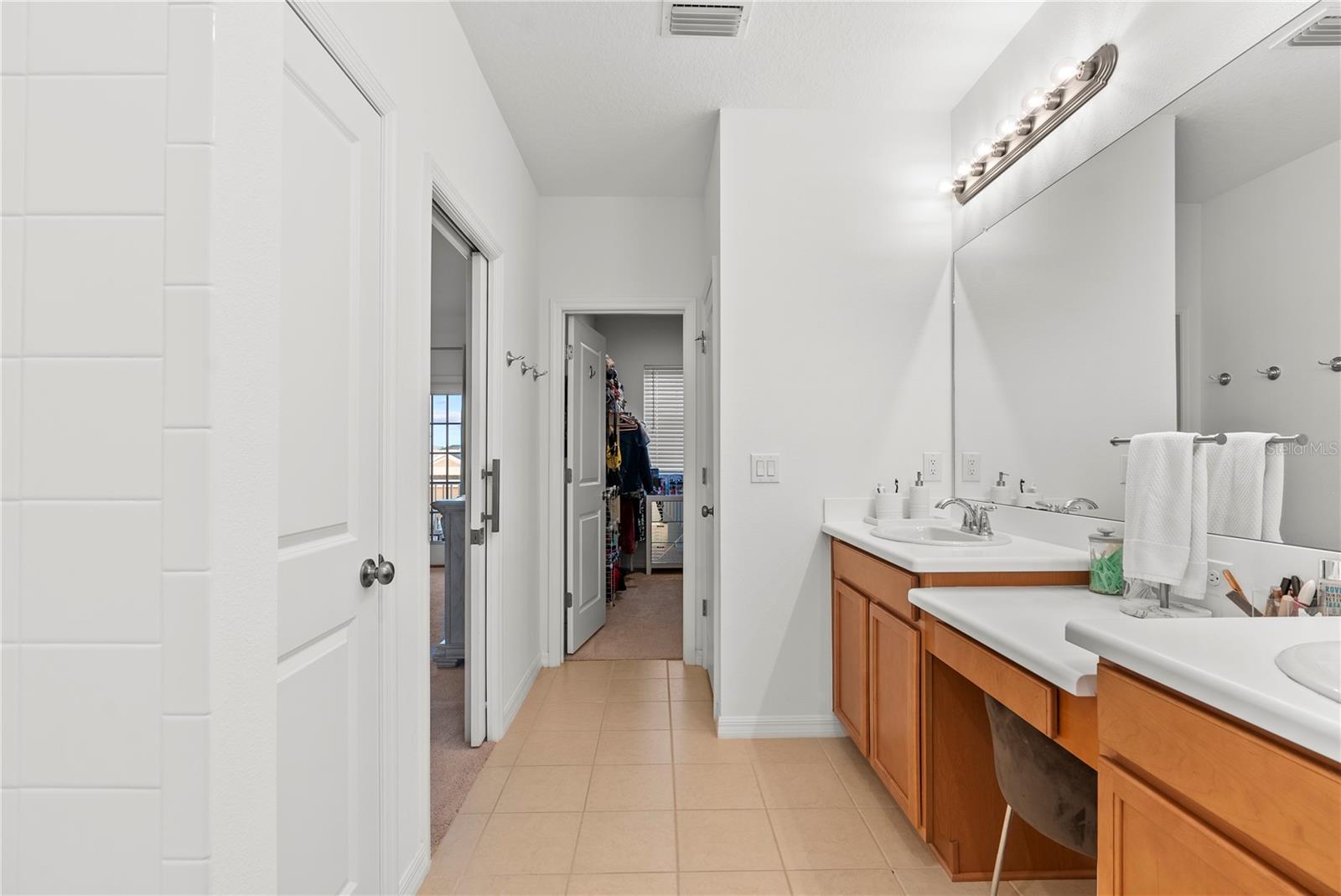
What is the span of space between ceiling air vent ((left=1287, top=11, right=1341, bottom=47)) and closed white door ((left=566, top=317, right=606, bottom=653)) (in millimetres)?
3015

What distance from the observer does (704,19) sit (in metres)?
2.07

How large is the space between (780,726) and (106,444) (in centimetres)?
250

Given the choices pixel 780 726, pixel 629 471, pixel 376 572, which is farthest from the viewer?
pixel 629 471

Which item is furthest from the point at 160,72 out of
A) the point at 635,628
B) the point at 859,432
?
the point at 635,628

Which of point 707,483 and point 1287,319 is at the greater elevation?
point 1287,319

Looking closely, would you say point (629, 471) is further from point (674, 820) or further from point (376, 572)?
point (376, 572)

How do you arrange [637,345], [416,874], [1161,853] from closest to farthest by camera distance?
[1161,853]
[416,874]
[637,345]

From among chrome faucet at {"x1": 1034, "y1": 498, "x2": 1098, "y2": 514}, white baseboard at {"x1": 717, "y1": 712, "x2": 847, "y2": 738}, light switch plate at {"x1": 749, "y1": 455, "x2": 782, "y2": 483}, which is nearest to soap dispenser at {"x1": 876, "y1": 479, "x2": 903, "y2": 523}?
light switch plate at {"x1": 749, "y1": 455, "x2": 782, "y2": 483}

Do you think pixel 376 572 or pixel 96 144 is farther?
pixel 376 572

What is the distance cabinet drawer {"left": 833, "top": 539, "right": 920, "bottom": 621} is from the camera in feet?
6.18

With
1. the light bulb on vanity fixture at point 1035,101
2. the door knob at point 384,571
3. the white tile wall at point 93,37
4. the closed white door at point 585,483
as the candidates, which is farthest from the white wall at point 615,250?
the white tile wall at point 93,37

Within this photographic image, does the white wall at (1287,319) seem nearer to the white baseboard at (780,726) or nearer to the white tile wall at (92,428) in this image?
the white baseboard at (780,726)

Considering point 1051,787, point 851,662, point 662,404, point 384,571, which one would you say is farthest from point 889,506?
point 662,404

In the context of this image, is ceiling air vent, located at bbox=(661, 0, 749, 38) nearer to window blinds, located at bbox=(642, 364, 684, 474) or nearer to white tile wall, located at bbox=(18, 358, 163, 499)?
white tile wall, located at bbox=(18, 358, 163, 499)
